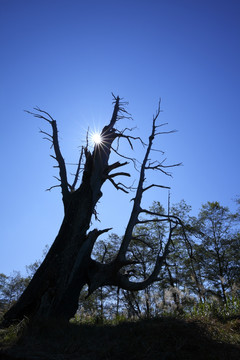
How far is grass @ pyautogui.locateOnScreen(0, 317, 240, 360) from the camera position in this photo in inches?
109

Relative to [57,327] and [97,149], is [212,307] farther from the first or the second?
[97,149]

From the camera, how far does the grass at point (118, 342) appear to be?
9.11 ft

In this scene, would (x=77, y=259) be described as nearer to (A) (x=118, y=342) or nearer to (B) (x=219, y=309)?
(A) (x=118, y=342)

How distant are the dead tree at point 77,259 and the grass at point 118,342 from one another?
1.01 meters

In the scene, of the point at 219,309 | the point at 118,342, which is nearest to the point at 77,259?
the point at 118,342

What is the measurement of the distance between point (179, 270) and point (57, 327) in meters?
16.6

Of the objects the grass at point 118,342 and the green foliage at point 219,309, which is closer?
the grass at point 118,342

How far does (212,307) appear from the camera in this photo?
6.50 meters

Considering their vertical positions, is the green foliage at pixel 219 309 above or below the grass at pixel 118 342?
above

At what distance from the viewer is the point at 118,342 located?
3219mm

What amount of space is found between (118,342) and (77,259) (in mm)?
2720

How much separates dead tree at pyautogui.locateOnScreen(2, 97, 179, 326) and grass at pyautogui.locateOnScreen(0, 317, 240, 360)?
1006 millimetres

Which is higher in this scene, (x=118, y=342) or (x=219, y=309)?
(x=219, y=309)

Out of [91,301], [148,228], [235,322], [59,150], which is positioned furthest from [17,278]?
[235,322]
